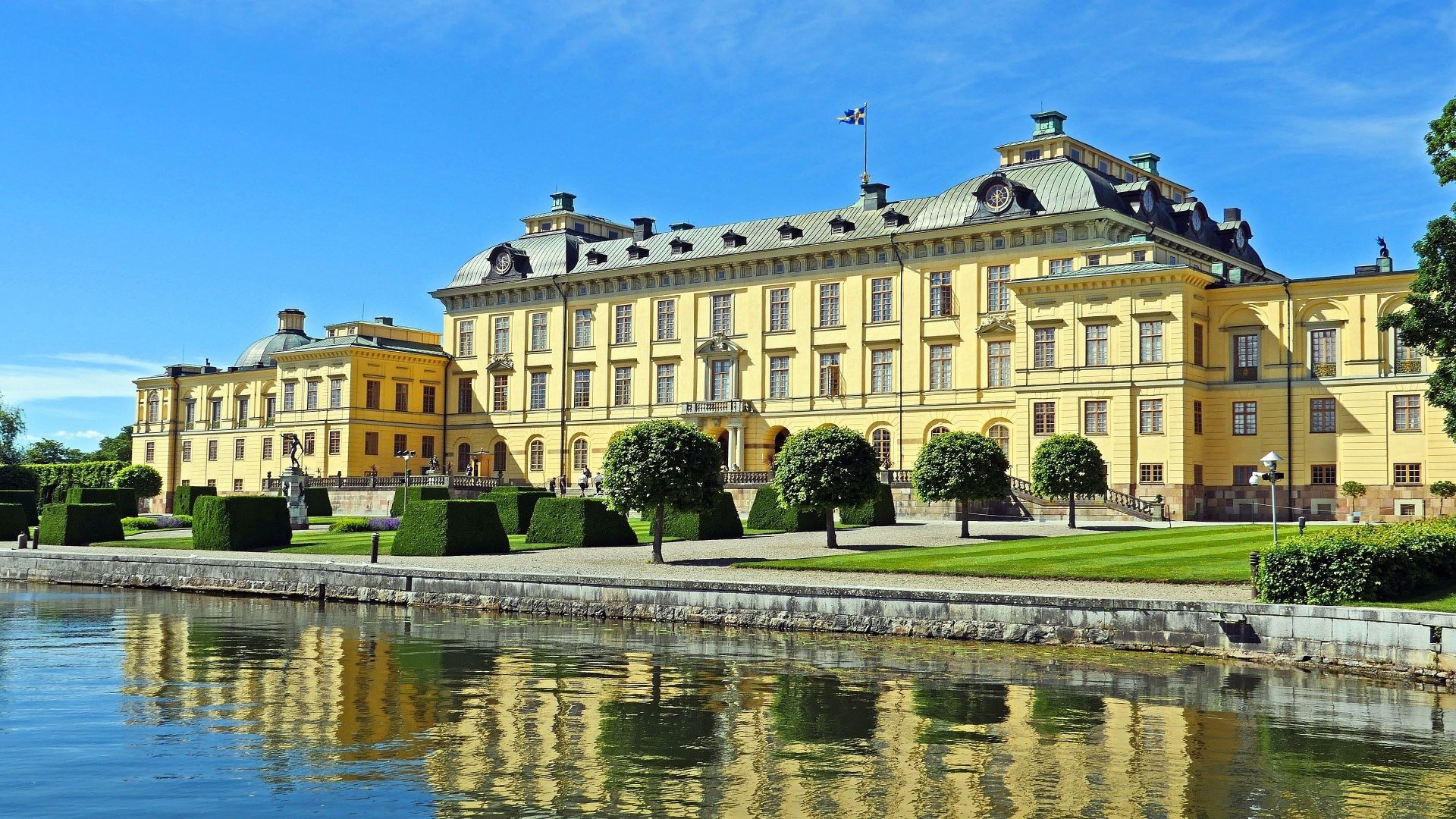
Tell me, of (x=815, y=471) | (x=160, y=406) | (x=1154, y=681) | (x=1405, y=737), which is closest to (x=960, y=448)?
(x=815, y=471)

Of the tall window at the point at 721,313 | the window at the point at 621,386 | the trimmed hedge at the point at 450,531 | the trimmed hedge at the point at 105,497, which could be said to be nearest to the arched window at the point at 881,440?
the tall window at the point at 721,313

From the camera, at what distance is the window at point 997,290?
190ft

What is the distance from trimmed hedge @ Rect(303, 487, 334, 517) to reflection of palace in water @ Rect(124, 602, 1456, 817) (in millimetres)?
39018

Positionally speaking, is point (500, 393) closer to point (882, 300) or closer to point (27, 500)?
point (882, 300)

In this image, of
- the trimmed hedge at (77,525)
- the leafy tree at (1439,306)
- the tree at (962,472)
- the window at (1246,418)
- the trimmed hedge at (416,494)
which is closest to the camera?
the leafy tree at (1439,306)

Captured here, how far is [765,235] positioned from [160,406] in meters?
47.2

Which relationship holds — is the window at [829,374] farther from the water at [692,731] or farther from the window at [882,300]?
the water at [692,731]

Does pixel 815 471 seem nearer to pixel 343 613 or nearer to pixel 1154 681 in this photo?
pixel 343 613

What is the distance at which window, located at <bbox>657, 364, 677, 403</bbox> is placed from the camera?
2726 inches

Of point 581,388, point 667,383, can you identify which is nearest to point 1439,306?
point 667,383

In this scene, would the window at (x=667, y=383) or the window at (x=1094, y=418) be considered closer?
the window at (x=1094, y=418)

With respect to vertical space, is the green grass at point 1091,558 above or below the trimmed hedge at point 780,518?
below

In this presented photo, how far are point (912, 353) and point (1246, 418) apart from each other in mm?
14890

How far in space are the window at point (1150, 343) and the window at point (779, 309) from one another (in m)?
18.8
